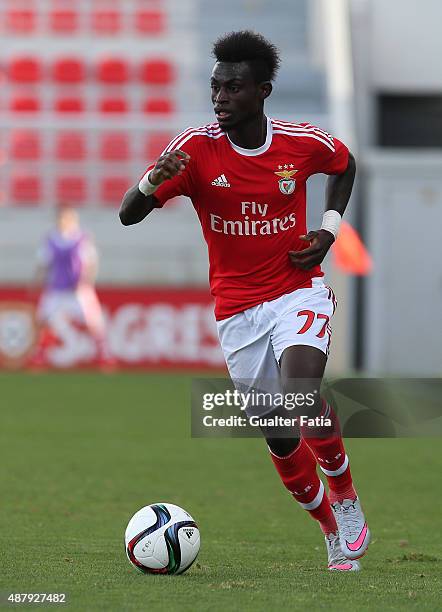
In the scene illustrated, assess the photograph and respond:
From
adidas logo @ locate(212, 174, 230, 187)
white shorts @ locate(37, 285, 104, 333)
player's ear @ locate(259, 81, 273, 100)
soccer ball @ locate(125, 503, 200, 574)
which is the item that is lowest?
white shorts @ locate(37, 285, 104, 333)

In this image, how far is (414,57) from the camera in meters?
20.9

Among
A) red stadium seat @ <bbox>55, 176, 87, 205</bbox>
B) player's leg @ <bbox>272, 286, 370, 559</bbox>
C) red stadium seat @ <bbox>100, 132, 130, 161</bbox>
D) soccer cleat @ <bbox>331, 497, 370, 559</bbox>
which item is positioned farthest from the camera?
red stadium seat @ <bbox>55, 176, 87, 205</bbox>

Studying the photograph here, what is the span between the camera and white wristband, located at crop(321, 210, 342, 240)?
18.3 ft

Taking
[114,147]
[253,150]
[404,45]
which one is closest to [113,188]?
[114,147]

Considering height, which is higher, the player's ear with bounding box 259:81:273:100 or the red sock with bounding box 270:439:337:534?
the player's ear with bounding box 259:81:273:100

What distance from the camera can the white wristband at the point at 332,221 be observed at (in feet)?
18.3

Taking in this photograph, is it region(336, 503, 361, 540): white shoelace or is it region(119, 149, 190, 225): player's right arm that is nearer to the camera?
region(119, 149, 190, 225): player's right arm

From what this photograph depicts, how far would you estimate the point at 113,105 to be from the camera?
2047 cm

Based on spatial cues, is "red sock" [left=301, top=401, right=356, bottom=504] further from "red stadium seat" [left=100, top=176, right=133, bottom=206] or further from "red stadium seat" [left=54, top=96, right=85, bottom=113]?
"red stadium seat" [left=54, top=96, right=85, bottom=113]

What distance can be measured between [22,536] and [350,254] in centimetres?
1103

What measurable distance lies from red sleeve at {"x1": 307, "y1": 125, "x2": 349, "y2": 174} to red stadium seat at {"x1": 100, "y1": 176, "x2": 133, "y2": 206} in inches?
559

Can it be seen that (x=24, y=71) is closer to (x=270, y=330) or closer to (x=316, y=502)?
(x=270, y=330)

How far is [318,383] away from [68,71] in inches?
634

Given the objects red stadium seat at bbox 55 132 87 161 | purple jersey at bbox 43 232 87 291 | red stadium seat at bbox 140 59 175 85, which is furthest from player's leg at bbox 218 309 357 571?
red stadium seat at bbox 140 59 175 85
